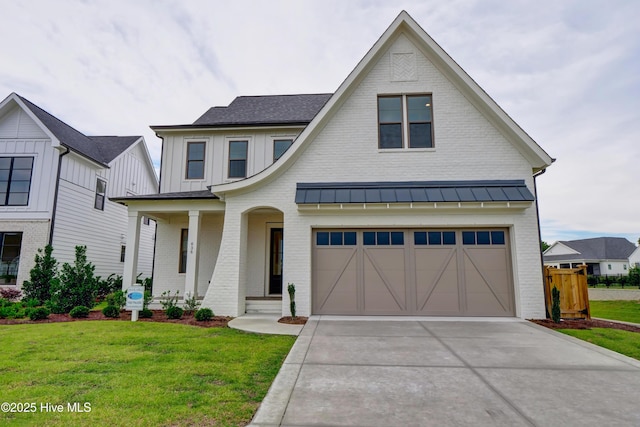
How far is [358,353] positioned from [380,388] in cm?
160

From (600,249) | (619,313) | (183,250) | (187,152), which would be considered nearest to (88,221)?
(183,250)

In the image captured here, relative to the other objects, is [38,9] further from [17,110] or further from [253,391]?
[253,391]

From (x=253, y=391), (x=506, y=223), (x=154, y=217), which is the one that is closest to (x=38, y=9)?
(x=154, y=217)

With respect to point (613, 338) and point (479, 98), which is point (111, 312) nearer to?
point (479, 98)

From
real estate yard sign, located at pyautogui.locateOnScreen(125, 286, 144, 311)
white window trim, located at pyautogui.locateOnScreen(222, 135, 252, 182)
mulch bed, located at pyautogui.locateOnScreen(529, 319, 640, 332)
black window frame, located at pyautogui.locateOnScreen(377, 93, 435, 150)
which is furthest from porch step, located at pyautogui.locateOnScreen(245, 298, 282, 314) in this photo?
mulch bed, located at pyautogui.locateOnScreen(529, 319, 640, 332)

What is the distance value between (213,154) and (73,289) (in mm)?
6666

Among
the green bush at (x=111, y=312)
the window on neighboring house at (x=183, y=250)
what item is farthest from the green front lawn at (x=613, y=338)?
the window on neighboring house at (x=183, y=250)

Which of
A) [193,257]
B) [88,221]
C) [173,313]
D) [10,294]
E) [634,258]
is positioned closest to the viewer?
[173,313]

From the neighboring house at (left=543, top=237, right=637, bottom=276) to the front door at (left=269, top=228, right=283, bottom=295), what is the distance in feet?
143

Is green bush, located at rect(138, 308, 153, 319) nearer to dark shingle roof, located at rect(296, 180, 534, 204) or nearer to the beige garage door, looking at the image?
the beige garage door

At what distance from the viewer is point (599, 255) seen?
143ft

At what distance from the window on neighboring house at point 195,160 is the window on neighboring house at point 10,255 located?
7958 millimetres

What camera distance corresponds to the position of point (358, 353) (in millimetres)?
5695

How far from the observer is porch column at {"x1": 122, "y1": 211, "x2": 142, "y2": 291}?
1118 cm
